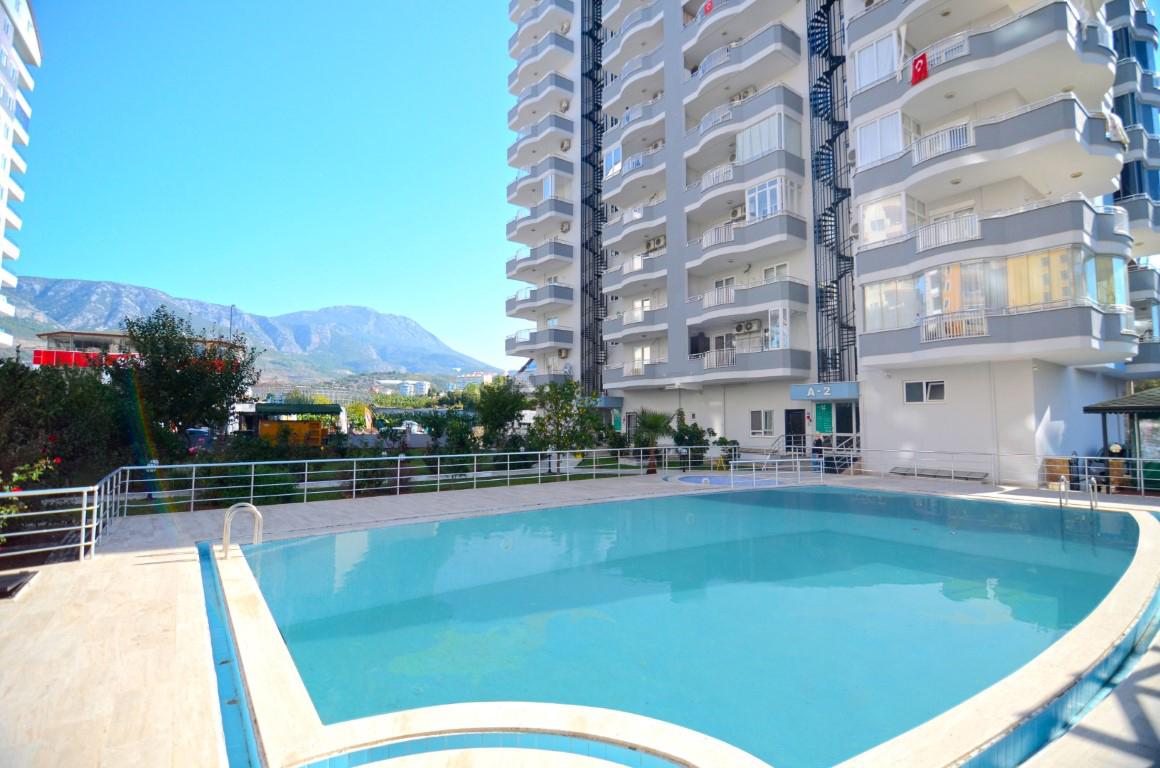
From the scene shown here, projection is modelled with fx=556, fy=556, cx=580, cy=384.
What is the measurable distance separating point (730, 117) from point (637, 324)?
10495 millimetres

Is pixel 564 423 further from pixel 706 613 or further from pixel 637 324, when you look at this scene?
pixel 706 613

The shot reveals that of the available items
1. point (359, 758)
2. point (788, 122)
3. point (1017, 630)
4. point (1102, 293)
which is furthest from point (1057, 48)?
point (359, 758)

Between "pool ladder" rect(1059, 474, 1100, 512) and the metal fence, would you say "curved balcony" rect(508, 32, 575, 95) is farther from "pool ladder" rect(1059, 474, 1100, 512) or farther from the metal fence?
"pool ladder" rect(1059, 474, 1100, 512)

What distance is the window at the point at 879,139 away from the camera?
17984 mm

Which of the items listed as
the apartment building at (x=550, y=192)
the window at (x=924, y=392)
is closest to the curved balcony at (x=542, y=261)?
the apartment building at (x=550, y=192)

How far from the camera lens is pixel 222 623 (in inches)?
226

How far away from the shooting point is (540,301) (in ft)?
121

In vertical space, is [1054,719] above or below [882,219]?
below

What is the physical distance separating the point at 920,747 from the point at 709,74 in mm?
27625

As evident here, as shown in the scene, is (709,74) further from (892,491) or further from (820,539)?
(820,539)

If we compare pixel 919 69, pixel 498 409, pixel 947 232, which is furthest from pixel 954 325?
pixel 498 409

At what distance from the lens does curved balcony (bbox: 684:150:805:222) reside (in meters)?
22.8

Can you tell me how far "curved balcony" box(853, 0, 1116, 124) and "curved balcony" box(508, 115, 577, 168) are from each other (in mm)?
24343

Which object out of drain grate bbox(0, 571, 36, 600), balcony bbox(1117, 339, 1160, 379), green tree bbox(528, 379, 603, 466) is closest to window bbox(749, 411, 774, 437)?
green tree bbox(528, 379, 603, 466)
